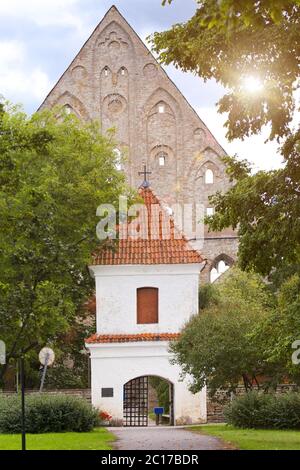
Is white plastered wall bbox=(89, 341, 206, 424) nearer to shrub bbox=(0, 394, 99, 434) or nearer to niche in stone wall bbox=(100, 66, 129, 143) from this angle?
shrub bbox=(0, 394, 99, 434)

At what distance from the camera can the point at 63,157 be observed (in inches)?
1251

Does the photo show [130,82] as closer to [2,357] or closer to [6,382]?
[6,382]

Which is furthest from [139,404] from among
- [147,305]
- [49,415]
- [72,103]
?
[72,103]

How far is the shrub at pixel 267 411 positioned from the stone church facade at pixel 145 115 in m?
24.6

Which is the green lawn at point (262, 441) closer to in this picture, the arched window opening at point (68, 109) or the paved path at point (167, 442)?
the paved path at point (167, 442)

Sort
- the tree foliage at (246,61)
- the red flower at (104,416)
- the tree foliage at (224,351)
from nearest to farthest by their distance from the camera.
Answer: the tree foliage at (246,61) → the tree foliage at (224,351) → the red flower at (104,416)

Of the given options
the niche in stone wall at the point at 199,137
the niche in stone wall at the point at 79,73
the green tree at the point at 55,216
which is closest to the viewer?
the green tree at the point at 55,216

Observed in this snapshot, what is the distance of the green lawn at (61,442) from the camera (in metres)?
16.2

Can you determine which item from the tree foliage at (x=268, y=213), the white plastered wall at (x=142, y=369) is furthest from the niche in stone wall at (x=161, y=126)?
the tree foliage at (x=268, y=213)

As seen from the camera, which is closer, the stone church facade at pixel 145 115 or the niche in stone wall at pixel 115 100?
the stone church facade at pixel 145 115

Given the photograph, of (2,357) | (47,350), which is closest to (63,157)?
(47,350)

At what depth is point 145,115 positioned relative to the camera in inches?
1911

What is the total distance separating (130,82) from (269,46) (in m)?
36.5

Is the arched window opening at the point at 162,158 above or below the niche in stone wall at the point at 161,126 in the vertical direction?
below
